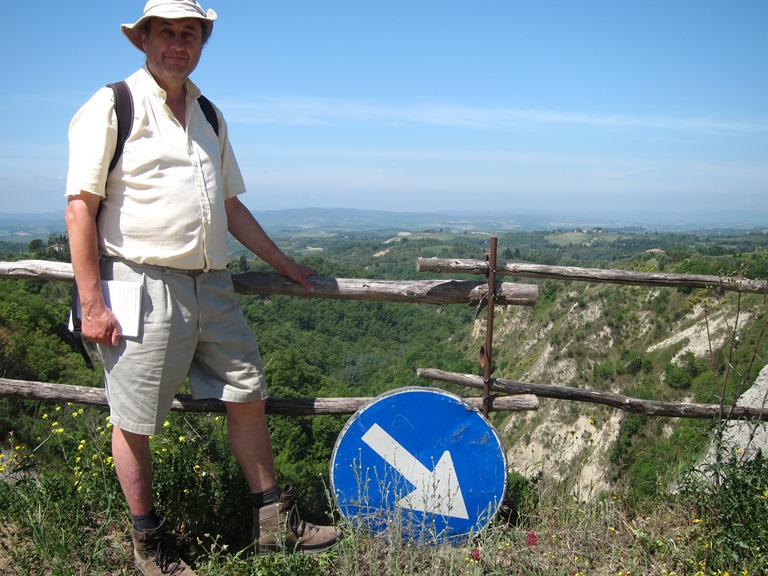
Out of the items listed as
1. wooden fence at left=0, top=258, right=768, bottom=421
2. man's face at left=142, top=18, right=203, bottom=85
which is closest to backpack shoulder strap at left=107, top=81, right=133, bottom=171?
man's face at left=142, top=18, right=203, bottom=85

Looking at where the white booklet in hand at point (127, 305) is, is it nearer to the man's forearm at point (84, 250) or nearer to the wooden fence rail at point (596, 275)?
the man's forearm at point (84, 250)

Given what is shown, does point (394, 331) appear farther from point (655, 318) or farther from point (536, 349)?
point (655, 318)

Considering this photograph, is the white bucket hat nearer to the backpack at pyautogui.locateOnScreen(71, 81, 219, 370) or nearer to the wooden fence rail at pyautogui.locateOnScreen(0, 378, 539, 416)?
the backpack at pyautogui.locateOnScreen(71, 81, 219, 370)

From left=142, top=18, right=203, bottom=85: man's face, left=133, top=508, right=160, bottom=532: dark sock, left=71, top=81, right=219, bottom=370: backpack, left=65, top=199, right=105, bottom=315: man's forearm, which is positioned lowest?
left=133, top=508, right=160, bottom=532: dark sock

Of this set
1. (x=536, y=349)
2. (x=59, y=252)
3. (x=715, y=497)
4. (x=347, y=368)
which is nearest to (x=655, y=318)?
(x=536, y=349)

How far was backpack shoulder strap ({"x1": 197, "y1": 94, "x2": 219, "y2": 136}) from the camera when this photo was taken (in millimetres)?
2697

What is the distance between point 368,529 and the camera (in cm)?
281

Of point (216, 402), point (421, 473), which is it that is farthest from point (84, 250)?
point (421, 473)

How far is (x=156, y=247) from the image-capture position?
2389 mm

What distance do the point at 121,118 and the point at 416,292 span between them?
1765mm

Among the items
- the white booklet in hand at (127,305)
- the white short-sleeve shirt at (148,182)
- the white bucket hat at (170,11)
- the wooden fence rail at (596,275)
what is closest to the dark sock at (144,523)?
the white booklet in hand at (127,305)

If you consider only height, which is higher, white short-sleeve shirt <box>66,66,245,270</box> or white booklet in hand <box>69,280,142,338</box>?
white short-sleeve shirt <box>66,66,245,270</box>

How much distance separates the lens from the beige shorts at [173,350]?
241 centimetres

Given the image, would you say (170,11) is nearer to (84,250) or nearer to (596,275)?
(84,250)
